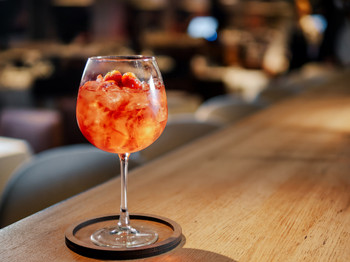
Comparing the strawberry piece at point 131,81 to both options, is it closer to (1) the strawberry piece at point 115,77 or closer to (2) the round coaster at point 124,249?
(1) the strawberry piece at point 115,77

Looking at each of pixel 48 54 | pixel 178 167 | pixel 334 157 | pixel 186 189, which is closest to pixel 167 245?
pixel 186 189

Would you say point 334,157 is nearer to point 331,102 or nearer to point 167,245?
point 167,245

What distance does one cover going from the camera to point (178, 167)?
1290 millimetres

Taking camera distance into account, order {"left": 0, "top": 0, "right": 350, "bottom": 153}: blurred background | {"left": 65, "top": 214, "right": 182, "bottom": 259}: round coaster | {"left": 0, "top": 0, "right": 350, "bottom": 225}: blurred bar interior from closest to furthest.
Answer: {"left": 65, "top": 214, "right": 182, "bottom": 259}: round coaster → {"left": 0, "top": 0, "right": 350, "bottom": 225}: blurred bar interior → {"left": 0, "top": 0, "right": 350, "bottom": 153}: blurred background

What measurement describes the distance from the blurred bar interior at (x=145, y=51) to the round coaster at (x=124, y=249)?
9.59ft

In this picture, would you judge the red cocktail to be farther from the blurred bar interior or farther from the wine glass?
the blurred bar interior

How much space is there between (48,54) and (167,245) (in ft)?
24.0

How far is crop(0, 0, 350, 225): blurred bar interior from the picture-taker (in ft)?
16.0

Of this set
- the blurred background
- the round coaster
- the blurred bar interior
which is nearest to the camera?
the round coaster

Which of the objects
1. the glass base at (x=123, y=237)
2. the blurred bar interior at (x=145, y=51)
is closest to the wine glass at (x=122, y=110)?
the glass base at (x=123, y=237)

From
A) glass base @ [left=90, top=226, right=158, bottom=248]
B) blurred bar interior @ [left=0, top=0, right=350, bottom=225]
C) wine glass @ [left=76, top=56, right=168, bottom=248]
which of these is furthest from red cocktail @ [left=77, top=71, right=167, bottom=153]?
blurred bar interior @ [left=0, top=0, right=350, bottom=225]

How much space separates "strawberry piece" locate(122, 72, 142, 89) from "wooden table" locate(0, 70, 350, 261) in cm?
27

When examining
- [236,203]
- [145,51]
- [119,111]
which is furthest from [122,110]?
[145,51]

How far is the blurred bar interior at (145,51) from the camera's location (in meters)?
4.88
